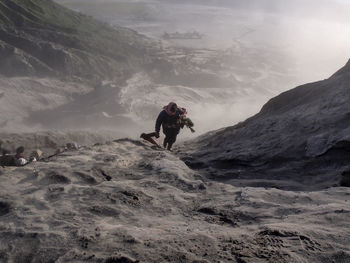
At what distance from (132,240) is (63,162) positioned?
6.90 feet

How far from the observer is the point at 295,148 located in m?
4.52

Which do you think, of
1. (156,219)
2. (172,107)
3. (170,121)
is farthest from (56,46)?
(156,219)

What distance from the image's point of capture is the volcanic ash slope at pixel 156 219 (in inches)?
90.0

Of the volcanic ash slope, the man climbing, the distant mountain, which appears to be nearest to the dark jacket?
the man climbing

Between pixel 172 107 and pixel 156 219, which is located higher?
pixel 172 107

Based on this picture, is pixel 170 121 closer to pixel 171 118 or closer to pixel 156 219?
pixel 171 118

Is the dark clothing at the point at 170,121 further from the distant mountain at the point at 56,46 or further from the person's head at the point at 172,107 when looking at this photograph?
the distant mountain at the point at 56,46

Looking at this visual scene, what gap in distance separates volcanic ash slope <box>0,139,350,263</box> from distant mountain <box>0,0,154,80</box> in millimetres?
15180

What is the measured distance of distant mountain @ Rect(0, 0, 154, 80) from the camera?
17.9 meters

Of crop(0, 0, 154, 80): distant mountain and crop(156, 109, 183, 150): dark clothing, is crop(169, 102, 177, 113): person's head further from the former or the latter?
crop(0, 0, 154, 80): distant mountain

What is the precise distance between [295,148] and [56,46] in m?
16.9

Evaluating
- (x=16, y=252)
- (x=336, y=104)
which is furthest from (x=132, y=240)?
(x=336, y=104)

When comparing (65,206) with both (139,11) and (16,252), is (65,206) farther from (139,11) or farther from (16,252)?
(139,11)

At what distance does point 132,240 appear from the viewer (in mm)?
2414
